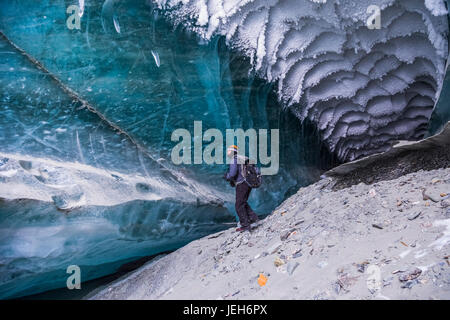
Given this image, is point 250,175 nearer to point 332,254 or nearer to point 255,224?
point 255,224

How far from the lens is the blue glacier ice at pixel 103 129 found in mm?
2879

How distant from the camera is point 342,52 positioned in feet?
11.7

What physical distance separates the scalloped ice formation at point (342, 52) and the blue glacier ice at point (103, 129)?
22 centimetres

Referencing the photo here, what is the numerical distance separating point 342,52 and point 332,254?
91.7 inches

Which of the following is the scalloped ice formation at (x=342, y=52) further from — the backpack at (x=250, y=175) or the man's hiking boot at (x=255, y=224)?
the man's hiking boot at (x=255, y=224)

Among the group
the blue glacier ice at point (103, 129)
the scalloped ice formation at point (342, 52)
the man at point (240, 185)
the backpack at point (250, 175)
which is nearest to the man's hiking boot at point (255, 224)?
the man at point (240, 185)

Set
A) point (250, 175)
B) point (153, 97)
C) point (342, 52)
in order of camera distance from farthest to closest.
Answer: point (342, 52) < point (153, 97) < point (250, 175)

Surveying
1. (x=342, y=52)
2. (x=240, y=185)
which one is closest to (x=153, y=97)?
(x=240, y=185)

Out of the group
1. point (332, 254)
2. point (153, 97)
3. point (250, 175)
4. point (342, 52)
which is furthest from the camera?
point (342, 52)

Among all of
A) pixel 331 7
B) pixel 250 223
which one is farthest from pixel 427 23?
pixel 250 223

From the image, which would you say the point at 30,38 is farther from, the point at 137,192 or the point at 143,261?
the point at 143,261

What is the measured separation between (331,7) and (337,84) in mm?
842

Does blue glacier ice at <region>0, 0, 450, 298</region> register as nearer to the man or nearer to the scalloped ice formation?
the scalloped ice formation
